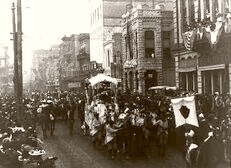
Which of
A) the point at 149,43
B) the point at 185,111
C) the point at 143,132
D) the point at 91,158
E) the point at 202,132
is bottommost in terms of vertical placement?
the point at 91,158

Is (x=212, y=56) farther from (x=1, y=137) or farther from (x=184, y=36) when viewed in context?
(x=1, y=137)

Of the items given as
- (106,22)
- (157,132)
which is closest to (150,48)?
(106,22)

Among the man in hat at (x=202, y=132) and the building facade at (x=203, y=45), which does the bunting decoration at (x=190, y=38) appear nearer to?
the building facade at (x=203, y=45)

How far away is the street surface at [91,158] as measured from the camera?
15.1 metres

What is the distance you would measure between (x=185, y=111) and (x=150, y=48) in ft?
108

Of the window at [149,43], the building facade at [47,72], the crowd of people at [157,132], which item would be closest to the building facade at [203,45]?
the crowd of people at [157,132]

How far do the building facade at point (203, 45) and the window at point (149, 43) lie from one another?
1235 centimetres

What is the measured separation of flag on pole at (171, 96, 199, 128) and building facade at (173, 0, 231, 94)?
401 inches

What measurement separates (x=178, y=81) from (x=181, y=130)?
634 inches

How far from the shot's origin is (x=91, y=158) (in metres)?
16.5

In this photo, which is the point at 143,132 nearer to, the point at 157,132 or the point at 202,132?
the point at 157,132

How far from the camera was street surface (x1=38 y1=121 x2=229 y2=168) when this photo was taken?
15062 mm

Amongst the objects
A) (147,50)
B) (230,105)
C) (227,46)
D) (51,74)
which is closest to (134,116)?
(230,105)

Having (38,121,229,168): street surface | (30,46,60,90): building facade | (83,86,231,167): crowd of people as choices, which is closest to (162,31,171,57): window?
(83,86,231,167): crowd of people
